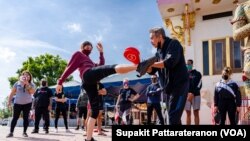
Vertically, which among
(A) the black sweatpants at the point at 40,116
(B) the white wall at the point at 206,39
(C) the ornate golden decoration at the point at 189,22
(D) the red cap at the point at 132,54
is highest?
(C) the ornate golden decoration at the point at 189,22

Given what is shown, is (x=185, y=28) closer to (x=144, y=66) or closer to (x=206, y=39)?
(x=206, y=39)

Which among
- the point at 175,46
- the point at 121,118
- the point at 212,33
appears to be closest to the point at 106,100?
the point at 121,118

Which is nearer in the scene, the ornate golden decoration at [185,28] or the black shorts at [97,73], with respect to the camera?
the black shorts at [97,73]

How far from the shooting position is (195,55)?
13.9 m

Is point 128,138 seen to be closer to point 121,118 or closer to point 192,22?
point 121,118

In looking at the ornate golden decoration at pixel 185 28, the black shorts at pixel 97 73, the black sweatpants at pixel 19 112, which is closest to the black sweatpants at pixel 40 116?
the black sweatpants at pixel 19 112

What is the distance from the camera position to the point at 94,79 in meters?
5.35

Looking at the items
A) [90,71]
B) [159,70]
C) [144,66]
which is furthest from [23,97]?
[144,66]

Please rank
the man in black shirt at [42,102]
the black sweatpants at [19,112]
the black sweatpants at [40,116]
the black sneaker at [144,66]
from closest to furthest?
1. the black sneaker at [144,66]
2. the black sweatpants at [19,112]
3. the black sweatpants at [40,116]
4. the man in black shirt at [42,102]

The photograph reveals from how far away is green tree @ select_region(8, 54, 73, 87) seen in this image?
4241cm

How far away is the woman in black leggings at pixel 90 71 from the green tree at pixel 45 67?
37.0 metres

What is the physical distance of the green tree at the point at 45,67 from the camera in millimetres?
42406

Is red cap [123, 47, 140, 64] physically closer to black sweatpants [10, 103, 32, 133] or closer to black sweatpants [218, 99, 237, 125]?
black sweatpants [218, 99, 237, 125]

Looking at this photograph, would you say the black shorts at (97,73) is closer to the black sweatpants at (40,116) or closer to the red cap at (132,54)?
the red cap at (132,54)
